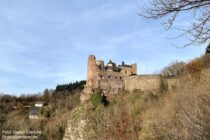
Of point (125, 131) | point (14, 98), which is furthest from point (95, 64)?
point (14, 98)

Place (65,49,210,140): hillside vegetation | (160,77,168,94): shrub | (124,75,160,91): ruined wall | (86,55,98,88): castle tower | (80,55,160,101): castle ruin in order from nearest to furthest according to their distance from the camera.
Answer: (65,49,210,140): hillside vegetation, (160,77,168,94): shrub, (124,75,160,91): ruined wall, (80,55,160,101): castle ruin, (86,55,98,88): castle tower

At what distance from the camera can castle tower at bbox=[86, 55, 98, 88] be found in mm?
53938

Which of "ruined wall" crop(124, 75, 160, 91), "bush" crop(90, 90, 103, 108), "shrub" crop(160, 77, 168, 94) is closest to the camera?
"shrub" crop(160, 77, 168, 94)

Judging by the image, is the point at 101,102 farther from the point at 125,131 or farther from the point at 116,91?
the point at 125,131

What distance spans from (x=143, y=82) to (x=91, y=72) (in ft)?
27.7

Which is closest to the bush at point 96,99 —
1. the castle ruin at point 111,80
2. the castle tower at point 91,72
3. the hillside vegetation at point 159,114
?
the hillside vegetation at point 159,114

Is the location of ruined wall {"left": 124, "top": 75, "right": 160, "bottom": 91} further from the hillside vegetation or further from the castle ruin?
the hillside vegetation

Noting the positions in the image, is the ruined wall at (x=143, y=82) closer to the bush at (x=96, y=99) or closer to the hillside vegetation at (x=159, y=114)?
the hillside vegetation at (x=159, y=114)

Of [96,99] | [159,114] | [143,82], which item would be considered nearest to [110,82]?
[143,82]

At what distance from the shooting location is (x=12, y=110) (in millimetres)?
86438

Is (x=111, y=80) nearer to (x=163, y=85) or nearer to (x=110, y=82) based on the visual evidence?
(x=110, y=82)

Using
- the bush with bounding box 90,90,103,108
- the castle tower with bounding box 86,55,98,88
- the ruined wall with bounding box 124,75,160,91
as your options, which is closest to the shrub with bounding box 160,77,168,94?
the ruined wall with bounding box 124,75,160,91

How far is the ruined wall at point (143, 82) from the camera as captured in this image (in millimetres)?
48812

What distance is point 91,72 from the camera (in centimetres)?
5519
